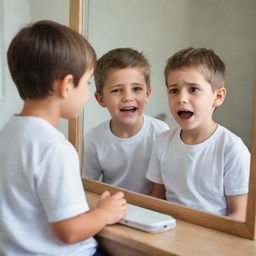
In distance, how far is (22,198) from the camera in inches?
26.5

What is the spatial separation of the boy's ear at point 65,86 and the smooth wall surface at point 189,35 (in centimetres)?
23

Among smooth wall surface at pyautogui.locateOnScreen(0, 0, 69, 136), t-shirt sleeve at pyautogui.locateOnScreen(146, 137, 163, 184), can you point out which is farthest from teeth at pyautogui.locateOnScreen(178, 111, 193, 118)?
smooth wall surface at pyautogui.locateOnScreen(0, 0, 69, 136)

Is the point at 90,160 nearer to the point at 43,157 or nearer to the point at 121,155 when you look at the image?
the point at 121,155

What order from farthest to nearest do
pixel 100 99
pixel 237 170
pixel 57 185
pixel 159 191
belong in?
pixel 100 99, pixel 159 191, pixel 237 170, pixel 57 185

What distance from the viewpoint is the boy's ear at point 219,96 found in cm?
75

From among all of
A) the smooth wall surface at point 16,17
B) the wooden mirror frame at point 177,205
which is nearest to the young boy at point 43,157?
the wooden mirror frame at point 177,205

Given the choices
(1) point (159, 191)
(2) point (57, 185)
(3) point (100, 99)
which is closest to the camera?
(2) point (57, 185)

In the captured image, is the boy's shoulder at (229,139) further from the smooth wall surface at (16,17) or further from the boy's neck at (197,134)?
the smooth wall surface at (16,17)

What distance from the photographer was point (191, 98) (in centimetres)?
80

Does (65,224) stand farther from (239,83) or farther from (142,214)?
(239,83)

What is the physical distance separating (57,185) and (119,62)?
1.25 feet

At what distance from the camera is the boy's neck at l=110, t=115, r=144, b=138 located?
0.93m

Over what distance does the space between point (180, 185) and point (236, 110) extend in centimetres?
20

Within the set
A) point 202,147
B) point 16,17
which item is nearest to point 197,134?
point 202,147
